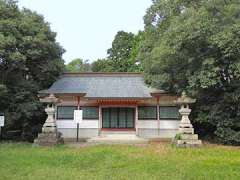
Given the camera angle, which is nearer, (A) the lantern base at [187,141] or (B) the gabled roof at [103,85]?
(A) the lantern base at [187,141]

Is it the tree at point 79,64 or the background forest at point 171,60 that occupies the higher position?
the tree at point 79,64

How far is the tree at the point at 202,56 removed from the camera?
18578 mm

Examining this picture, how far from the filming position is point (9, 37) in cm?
2002

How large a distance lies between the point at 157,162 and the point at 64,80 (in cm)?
1528

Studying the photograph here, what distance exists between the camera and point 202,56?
64.6 ft

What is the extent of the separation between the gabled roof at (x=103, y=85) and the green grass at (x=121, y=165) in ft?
27.4

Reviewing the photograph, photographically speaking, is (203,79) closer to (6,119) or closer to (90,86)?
(90,86)

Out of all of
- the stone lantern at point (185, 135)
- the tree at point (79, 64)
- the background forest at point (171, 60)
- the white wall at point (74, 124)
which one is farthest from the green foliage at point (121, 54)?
the stone lantern at point (185, 135)

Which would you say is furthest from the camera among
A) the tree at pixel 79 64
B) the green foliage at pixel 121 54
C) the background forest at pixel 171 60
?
the tree at pixel 79 64

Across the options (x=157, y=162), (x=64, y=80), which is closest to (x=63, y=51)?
(x=64, y=80)

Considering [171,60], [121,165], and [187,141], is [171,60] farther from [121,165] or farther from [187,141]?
[121,165]

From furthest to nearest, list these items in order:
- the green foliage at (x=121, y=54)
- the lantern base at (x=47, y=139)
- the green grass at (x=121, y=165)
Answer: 1. the green foliage at (x=121, y=54)
2. the lantern base at (x=47, y=139)
3. the green grass at (x=121, y=165)

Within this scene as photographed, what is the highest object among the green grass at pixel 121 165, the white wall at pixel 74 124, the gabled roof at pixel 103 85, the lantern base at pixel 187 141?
the gabled roof at pixel 103 85

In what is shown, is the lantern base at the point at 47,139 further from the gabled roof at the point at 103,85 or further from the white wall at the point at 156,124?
the white wall at the point at 156,124
